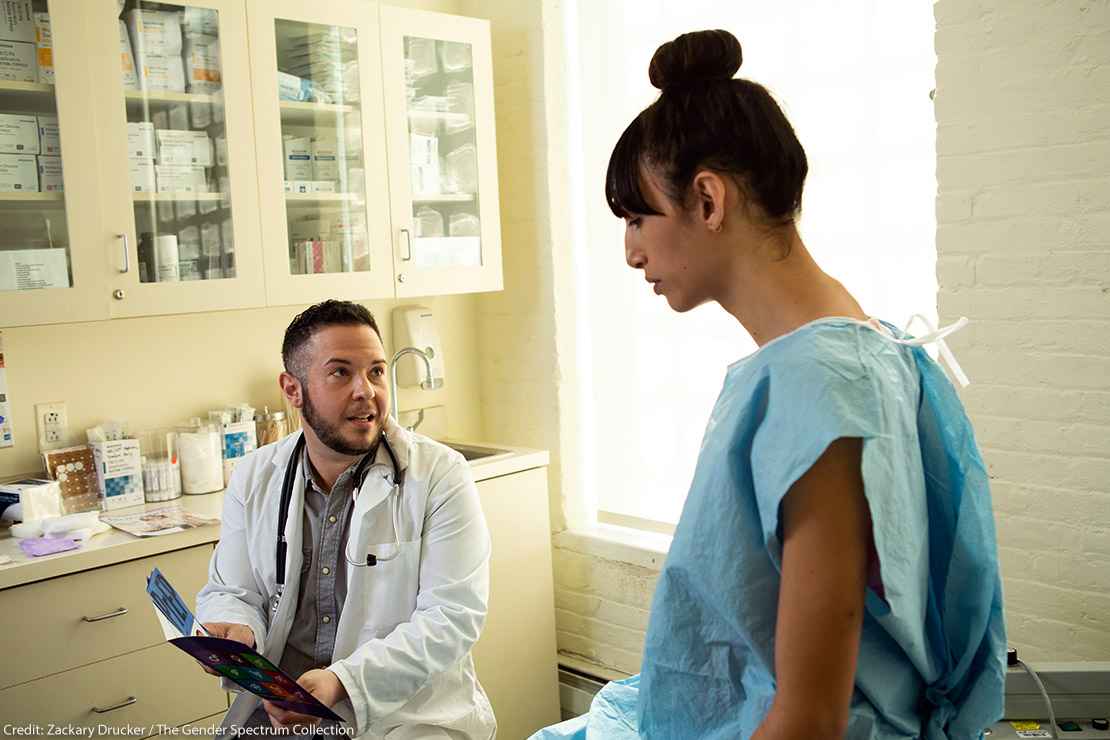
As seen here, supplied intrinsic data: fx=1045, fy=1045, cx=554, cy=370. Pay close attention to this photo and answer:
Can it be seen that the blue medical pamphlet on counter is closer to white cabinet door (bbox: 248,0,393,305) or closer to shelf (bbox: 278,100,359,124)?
white cabinet door (bbox: 248,0,393,305)

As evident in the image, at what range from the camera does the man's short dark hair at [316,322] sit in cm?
208

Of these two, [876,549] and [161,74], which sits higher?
[161,74]

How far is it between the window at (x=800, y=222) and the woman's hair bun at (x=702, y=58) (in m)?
1.69

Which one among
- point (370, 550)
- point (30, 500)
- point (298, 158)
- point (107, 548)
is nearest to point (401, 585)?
point (370, 550)

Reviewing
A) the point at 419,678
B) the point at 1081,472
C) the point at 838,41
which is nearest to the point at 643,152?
the point at 419,678

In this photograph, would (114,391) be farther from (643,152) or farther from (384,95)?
(643,152)

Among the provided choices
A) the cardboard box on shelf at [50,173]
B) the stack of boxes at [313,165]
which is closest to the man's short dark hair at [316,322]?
the cardboard box on shelf at [50,173]

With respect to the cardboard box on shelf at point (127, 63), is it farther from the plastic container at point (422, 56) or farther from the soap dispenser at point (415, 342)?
the soap dispenser at point (415, 342)

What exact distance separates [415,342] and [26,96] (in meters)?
1.39

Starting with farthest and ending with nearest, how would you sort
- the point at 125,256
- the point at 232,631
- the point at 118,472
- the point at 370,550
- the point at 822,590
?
the point at 118,472, the point at 125,256, the point at 370,550, the point at 232,631, the point at 822,590

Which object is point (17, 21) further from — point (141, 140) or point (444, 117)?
point (444, 117)

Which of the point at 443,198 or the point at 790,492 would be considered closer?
the point at 790,492

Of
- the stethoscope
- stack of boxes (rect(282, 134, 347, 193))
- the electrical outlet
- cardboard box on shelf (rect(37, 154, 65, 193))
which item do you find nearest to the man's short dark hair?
the stethoscope

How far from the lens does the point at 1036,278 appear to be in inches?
87.5
